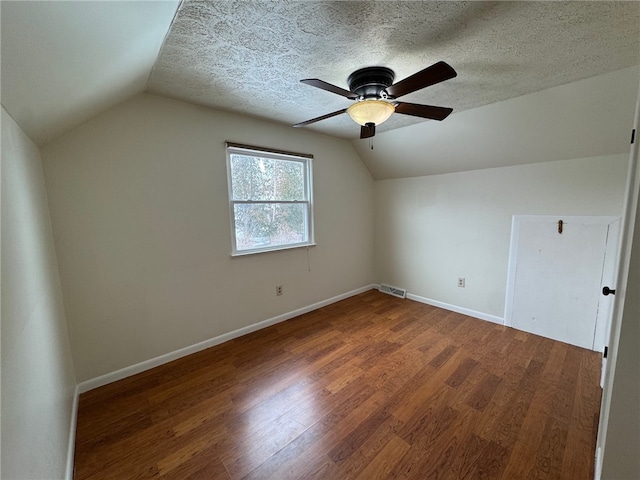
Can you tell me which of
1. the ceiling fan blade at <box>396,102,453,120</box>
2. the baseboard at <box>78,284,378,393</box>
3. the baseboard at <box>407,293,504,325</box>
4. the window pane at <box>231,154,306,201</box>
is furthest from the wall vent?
the ceiling fan blade at <box>396,102,453,120</box>

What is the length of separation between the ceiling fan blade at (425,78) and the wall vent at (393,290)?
302 centimetres

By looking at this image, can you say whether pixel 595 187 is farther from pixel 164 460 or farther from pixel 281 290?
pixel 164 460

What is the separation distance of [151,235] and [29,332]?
1247mm

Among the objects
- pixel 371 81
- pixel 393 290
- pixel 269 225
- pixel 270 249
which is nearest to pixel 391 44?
pixel 371 81

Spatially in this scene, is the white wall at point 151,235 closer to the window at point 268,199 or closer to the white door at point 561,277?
the window at point 268,199

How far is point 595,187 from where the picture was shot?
2.46 m

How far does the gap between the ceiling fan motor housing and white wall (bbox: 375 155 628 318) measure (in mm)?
1973

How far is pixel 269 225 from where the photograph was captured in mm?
3053

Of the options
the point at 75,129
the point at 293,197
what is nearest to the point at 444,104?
the point at 293,197

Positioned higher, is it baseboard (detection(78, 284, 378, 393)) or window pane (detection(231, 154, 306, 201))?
window pane (detection(231, 154, 306, 201))

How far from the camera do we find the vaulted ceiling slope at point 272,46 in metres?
0.96

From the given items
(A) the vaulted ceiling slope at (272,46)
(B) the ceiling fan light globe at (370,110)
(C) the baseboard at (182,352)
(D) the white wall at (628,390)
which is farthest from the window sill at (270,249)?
(D) the white wall at (628,390)

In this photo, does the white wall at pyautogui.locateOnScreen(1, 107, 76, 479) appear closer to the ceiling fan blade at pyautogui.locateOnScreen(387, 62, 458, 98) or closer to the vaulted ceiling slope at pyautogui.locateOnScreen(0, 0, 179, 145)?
the vaulted ceiling slope at pyautogui.locateOnScreen(0, 0, 179, 145)

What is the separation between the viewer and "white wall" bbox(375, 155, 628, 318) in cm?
251
